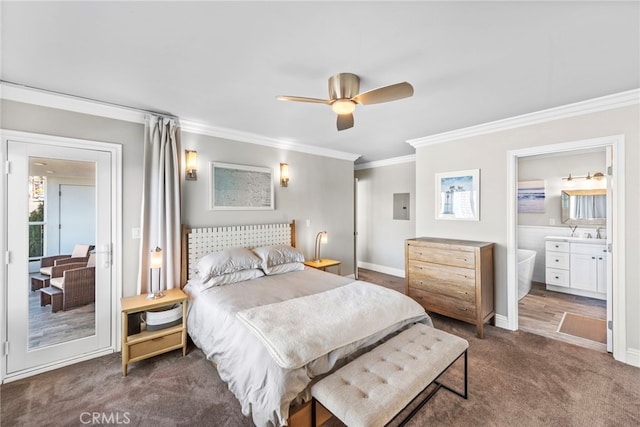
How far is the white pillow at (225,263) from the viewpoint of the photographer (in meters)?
3.02

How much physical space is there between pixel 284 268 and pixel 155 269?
59.1 inches

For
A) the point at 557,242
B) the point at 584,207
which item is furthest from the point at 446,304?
the point at 584,207

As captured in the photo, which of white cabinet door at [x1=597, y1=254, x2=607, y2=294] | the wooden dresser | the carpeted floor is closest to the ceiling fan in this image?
the wooden dresser

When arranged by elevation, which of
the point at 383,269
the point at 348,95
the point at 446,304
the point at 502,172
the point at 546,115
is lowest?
the point at 383,269

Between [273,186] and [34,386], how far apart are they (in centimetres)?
325

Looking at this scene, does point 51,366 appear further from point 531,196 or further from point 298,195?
point 531,196

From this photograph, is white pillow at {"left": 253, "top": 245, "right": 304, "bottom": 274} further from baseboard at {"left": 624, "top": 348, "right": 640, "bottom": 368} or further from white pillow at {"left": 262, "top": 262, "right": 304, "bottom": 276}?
baseboard at {"left": 624, "top": 348, "right": 640, "bottom": 368}

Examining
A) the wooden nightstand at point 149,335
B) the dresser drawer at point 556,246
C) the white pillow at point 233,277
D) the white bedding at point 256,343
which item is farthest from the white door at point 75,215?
the dresser drawer at point 556,246

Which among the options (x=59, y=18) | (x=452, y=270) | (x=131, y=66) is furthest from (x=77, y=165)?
(x=452, y=270)

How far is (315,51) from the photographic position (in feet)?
6.31

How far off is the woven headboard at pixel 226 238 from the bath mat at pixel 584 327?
3.86 meters

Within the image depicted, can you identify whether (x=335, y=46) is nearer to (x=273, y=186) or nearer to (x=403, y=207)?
(x=273, y=186)

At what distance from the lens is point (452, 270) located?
3.44 meters

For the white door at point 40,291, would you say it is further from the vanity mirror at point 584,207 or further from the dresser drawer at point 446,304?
the vanity mirror at point 584,207
